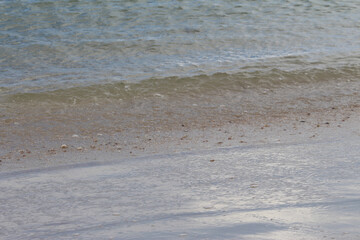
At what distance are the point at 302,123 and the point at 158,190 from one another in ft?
8.24

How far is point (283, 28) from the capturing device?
11.0 meters

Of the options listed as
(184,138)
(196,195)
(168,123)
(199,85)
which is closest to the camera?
(196,195)

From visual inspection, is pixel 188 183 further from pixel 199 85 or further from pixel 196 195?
pixel 199 85

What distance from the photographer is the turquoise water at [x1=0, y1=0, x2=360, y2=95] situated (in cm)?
784

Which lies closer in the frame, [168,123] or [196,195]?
[196,195]

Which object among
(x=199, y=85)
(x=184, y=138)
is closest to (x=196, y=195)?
(x=184, y=138)

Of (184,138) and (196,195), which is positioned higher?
(196,195)

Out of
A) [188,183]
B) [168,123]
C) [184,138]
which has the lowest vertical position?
[168,123]

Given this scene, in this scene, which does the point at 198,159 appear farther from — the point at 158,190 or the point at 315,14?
the point at 315,14

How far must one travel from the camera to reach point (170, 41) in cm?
975

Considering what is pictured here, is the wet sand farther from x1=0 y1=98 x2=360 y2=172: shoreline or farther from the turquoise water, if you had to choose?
the turquoise water

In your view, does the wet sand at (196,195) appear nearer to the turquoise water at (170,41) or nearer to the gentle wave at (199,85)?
the gentle wave at (199,85)

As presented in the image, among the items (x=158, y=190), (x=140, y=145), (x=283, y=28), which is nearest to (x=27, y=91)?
(x=140, y=145)

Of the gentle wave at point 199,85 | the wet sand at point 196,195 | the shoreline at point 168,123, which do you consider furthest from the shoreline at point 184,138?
the gentle wave at point 199,85
